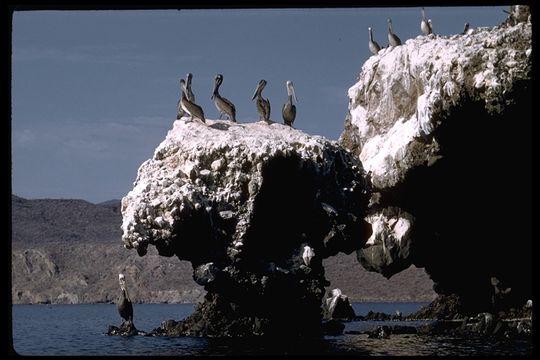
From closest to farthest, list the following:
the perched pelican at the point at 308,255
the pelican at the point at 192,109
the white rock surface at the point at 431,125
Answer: the white rock surface at the point at 431,125 < the perched pelican at the point at 308,255 < the pelican at the point at 192,109

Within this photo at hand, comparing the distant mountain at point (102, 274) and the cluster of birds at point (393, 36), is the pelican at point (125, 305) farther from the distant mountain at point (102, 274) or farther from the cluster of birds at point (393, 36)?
the distant mountain at point (102, 274)

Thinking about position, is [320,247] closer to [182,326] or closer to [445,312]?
[182,326]

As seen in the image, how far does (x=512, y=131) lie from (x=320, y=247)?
8.08 m

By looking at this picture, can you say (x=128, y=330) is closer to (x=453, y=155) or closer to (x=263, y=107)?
(x=263, y=107)

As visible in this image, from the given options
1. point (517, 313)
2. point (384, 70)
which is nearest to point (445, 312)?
point (517, 313)

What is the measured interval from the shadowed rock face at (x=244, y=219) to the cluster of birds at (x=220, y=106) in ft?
2.13

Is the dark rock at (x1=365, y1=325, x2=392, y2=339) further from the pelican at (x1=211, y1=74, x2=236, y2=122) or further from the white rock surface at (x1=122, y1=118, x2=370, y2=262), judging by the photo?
the pelican at (x1=211, y1=74, x2=236, y2=122)

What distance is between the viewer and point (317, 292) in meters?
37.1

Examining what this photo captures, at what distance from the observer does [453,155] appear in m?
39.8

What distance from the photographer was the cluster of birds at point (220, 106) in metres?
38.0

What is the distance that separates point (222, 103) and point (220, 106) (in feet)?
0.48

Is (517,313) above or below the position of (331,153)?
below

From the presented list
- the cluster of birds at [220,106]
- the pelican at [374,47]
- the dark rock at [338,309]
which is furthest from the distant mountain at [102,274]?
the cluster of birds at [220,106]
